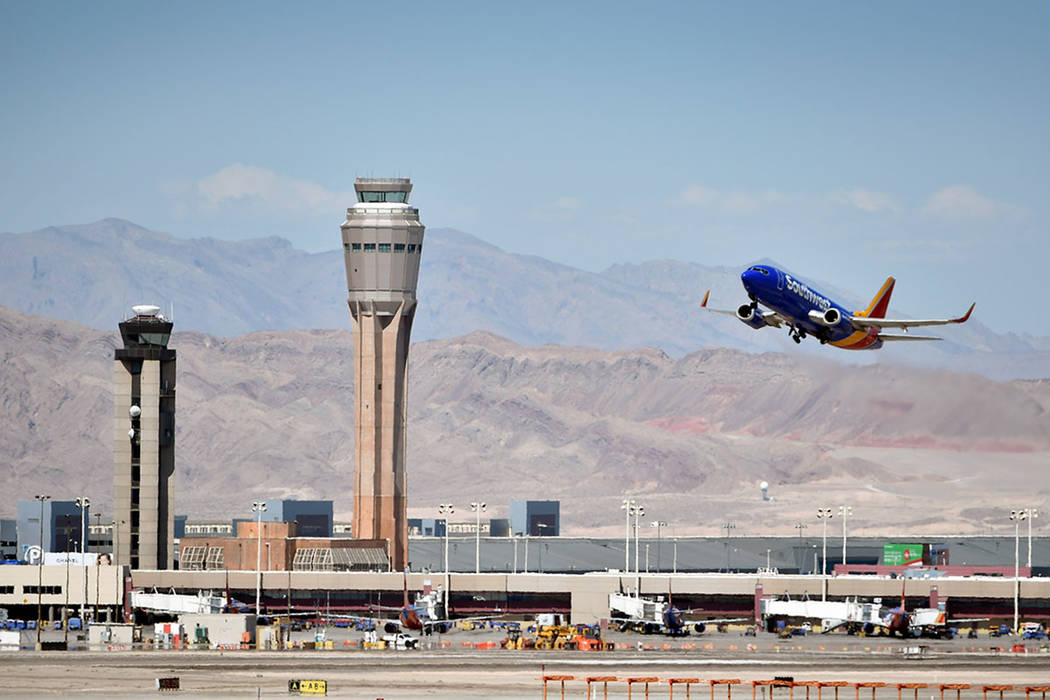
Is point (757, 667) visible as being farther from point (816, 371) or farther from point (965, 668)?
point (816, 371)

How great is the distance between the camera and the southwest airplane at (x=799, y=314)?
12838cm

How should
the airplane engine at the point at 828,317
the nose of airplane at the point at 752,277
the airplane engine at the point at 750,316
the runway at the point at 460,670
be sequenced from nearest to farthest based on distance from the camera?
the nose of airplane at the point at 752,277 < the airplane engine at the point at 750,316 < the airplane engine at the point at 828,317 < the runway at the point at 460,670

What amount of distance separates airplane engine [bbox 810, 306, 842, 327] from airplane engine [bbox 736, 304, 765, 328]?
11.4 ft

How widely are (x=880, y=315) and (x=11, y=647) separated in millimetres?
91919

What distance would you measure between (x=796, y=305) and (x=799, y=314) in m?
1.00

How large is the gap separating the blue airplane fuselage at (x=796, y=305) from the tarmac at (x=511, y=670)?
2450 cm

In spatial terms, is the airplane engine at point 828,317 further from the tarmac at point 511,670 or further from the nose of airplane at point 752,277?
the tarmac at point 511,670

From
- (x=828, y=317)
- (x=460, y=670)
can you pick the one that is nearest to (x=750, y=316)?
(x=828, y=317)

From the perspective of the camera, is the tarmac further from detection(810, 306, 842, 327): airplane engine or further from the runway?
detection(810, 306, 842, 327): airplane engine

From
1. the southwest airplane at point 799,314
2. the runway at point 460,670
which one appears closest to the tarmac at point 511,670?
the runway at point 460,670

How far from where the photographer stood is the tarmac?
13975cm

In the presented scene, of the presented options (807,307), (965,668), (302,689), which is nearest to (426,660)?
(302,689)

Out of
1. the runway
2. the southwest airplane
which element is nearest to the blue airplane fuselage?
the southwest airplane

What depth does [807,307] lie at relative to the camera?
130375 mm
